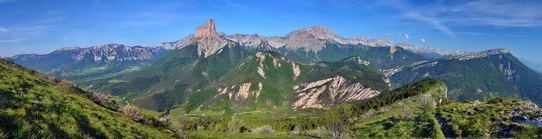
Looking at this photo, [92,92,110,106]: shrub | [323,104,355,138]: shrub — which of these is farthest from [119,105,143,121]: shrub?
[323,104,355,138]: shrub

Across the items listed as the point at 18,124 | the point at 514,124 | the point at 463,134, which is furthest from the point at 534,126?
the point at 18,124

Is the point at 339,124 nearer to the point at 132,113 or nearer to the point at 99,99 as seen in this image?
the point at 132,113

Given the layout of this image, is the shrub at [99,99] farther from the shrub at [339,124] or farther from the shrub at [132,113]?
the shrub at [339,124]

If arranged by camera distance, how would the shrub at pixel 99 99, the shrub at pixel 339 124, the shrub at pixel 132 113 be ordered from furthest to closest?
the shrub at pixel 339 124 → the shrub at pixel 99 99 → the shrub at pixel 132 113

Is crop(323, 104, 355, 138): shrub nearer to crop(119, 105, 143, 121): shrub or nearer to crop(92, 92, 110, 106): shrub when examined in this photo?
crop(119, 105, 143, 121): shrub

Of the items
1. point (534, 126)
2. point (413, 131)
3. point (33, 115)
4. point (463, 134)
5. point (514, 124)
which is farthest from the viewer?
point (413, 131)

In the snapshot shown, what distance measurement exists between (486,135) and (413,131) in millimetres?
15003

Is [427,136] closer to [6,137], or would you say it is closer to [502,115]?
[502,115]

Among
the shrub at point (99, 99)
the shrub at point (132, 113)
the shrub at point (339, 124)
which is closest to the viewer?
the shrub at point (132, 113)

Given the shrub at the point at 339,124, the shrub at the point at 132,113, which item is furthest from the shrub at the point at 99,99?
the shrub at the point at 339,124

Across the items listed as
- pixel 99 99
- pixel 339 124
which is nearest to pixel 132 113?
pixel 99 99

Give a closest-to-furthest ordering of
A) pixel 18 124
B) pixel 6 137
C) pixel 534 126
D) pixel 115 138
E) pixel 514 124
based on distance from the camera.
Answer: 1. pixel 6 137
2. pixel 18 124
3. pixel 115 138
4. pixel 534 126
5. pixel 514 124

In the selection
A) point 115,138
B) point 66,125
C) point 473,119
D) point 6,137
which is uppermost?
point 6,137

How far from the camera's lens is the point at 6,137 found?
9.44 meters
